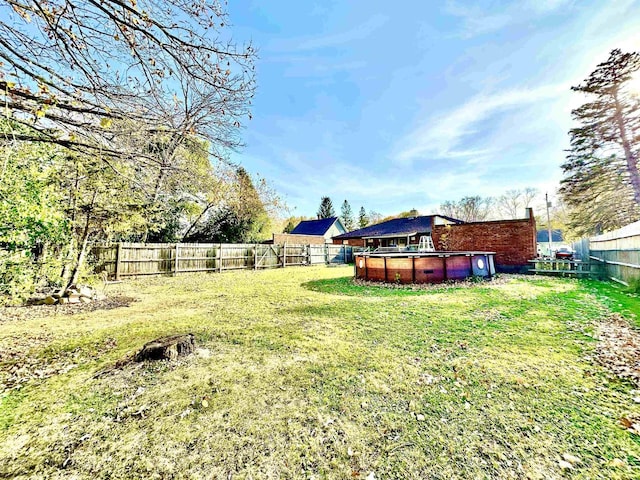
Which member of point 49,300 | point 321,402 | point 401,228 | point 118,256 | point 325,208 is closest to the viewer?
point 321,402

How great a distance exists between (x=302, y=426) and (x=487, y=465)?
1333mm

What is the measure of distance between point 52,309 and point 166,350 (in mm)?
5069

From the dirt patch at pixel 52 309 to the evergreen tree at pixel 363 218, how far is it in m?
44.3

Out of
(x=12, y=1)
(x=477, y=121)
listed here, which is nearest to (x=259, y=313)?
(x=12, y=1)

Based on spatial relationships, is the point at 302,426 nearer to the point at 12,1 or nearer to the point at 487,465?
the point at 487,465

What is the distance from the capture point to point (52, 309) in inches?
237

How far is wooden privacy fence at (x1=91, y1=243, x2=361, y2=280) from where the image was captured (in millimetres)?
10740

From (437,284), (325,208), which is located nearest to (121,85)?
(437,284)

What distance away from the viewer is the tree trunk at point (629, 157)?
516 inches

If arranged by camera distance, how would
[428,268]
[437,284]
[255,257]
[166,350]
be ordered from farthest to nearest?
[255,257]
[428,268]
[437,284]
[166,350]

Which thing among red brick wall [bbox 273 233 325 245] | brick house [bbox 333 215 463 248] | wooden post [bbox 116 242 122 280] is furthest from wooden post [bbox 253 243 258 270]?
brick house [bbox 333 215 463 248]

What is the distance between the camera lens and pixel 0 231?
4.39m

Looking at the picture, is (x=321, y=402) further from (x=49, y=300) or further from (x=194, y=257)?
(x=194, y=257)

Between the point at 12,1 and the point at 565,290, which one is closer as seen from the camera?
the point at 12,1
